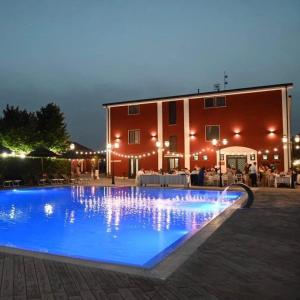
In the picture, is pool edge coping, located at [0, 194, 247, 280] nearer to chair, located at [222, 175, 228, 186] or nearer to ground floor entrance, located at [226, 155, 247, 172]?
chair, located at [222, 175, 228, 186]

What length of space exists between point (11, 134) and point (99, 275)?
24.5 meters

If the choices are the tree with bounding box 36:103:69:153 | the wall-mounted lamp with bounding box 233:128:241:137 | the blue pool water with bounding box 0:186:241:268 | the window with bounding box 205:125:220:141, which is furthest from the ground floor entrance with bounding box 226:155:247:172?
the tree with bounding box 36:103:69:153

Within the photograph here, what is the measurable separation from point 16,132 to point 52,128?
15.8ft

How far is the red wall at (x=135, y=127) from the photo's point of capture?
28859mm

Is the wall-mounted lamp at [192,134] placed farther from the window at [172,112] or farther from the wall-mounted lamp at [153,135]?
the wall-mounted lamp at [153,135]

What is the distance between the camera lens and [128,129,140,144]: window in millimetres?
29458

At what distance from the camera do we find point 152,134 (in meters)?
28.9

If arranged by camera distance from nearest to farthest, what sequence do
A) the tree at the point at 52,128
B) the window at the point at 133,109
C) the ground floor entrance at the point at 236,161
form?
the ground floor entrance at the point at 236,161 → the window at the point at 133,109 → the tree at the point at 52,128

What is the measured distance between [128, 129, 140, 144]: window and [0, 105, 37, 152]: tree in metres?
7.41

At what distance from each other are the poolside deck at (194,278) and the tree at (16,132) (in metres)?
23.0

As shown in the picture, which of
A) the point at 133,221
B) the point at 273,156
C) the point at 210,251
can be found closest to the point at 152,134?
the point at 273,156

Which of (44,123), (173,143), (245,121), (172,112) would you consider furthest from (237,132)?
(44,123)

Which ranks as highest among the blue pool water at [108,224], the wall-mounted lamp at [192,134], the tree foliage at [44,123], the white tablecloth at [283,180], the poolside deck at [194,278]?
the tree foliage at [44,123]

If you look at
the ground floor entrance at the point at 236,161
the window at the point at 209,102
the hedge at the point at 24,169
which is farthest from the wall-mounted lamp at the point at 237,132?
the hedge at the point at 24,169
